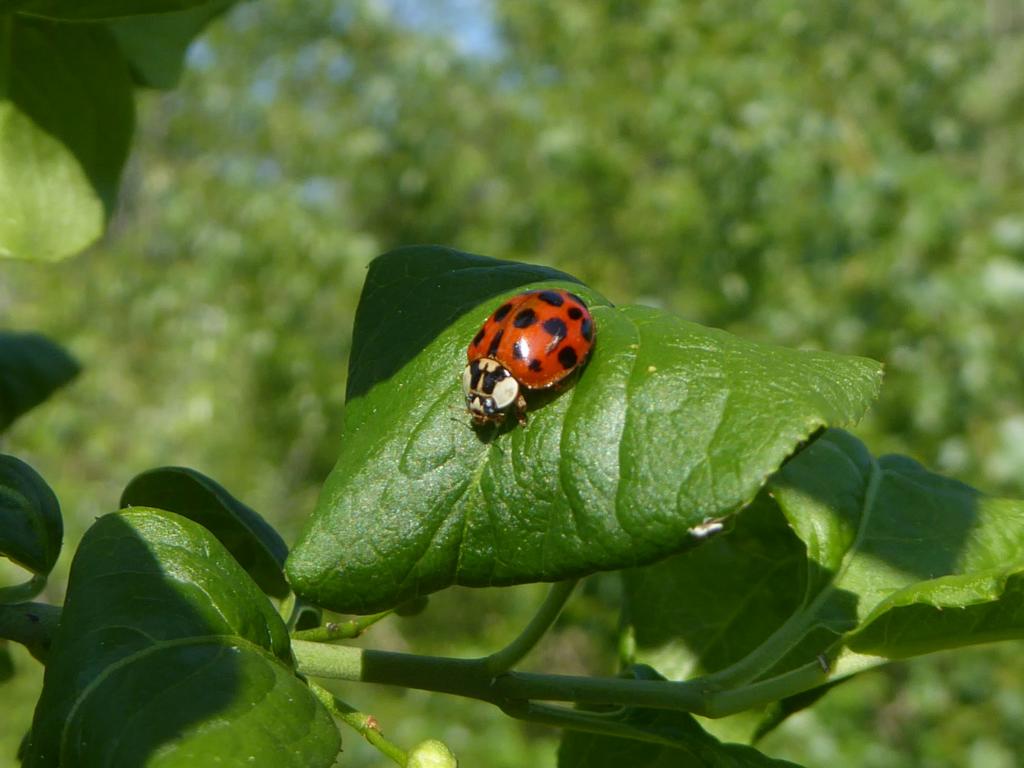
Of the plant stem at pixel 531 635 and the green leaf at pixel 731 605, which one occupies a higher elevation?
the plant stem at pixel 531 635

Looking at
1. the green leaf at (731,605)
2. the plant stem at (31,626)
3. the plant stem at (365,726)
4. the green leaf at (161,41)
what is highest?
the green leaf at (161,41)

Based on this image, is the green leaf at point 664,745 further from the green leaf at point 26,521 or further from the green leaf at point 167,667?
the green leaf at point 26,521

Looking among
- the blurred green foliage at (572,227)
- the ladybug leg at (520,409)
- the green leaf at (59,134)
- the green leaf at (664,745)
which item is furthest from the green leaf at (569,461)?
the blurred green foliage at (572,227)

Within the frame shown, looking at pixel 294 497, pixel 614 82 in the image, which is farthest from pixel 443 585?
pixel 294 497

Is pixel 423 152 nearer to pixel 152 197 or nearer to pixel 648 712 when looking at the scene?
pixel 152 197

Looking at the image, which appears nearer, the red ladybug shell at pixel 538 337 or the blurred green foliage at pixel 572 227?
the red ladybug shell at pixel 538 337

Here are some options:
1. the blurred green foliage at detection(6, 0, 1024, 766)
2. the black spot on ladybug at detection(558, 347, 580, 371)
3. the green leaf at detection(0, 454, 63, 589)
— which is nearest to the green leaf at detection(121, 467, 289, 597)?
the green leaf at detection(0, 454, 63, 589)

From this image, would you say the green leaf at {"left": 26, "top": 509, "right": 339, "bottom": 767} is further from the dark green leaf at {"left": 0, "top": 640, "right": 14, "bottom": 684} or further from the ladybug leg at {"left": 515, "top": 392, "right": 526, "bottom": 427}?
the dark green leaf at {"left": 0, "top": 640, "right": 14, "bottom": 684}

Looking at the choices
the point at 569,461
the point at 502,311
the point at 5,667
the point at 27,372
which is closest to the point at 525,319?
the point at 502,311
